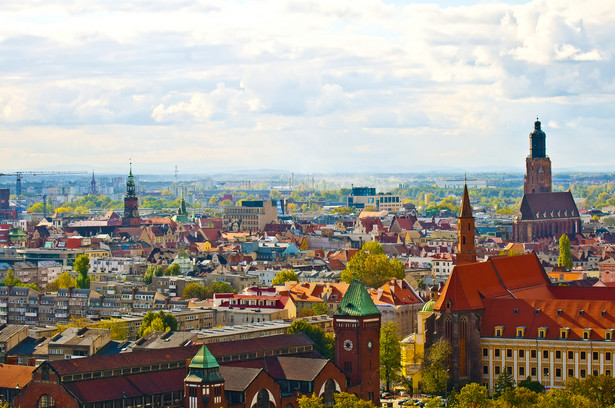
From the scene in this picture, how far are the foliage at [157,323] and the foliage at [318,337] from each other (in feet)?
43.5

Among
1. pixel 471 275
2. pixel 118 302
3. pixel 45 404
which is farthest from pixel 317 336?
pixel 118 302

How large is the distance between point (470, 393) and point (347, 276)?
71800mm

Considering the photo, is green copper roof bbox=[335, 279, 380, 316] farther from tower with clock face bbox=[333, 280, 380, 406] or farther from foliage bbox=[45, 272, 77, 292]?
foliage bbox=[45, 272, 77, 292]

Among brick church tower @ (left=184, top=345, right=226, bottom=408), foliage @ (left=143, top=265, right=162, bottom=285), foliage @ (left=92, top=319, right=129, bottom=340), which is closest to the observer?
brick church tower @ (left=184, top=345, right=226, bottom=408)

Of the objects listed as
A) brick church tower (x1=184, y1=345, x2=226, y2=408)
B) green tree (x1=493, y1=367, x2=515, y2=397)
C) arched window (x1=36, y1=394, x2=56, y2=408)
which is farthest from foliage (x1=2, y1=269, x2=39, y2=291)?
brick church tower (x1=184, y1=345, x2=226, y2=408)

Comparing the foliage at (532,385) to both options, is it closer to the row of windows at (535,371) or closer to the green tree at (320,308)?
the row of windows at (535,371)

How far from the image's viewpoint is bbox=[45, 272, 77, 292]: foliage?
171 m

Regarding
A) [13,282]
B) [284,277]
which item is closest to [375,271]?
[284,277]

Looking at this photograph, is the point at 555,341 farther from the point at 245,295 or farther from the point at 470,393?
the point at 245,295

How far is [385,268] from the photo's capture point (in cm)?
16438

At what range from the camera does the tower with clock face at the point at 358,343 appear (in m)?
98.5

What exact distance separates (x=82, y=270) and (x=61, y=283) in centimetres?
1281

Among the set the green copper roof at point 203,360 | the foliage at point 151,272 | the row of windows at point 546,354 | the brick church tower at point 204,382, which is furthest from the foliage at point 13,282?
the green copper roof at point 203,360

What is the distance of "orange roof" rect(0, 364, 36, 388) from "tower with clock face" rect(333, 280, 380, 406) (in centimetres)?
2259
